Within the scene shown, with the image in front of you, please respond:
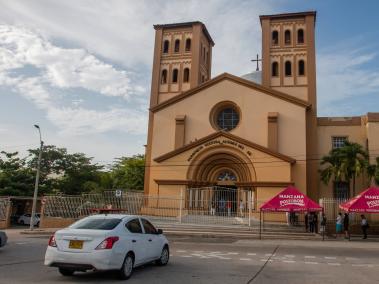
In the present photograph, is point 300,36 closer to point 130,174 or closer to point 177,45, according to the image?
point 177,45

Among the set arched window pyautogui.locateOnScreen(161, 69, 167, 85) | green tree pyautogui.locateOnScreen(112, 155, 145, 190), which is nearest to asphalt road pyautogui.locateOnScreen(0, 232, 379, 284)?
arched window pyautogui.locateOnScreen(161, 69, 167, 85)

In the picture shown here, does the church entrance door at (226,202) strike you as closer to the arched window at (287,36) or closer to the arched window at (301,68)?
the arched window at (301,68)

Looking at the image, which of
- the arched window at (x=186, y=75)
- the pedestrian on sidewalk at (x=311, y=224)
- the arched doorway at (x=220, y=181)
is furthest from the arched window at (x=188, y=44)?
the pedestrian on sidewalk at (x=311, y=224)

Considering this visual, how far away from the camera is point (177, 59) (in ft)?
142

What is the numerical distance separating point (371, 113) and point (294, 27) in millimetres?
11536

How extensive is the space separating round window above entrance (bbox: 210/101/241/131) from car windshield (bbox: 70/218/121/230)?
26742 mm

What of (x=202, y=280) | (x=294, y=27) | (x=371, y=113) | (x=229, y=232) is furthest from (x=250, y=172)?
(x=202, y=280)

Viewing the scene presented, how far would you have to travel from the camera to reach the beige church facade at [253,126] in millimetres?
32688

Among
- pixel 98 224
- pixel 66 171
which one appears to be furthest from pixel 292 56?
pixel 98 224

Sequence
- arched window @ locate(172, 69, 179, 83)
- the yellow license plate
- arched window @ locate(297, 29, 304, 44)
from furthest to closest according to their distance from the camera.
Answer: arched window @ locate(172, 69, 179, 83) → arched window @ locate(297, 29, 304, 44) → the yellow license plate

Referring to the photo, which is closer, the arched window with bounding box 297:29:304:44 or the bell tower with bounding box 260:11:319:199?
the bell tower with bounding box 260:11:319:199

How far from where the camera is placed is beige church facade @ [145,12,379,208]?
3269cm

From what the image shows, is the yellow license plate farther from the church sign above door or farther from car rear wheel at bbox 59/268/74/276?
the church sign above door

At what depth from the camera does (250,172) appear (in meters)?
32.2
